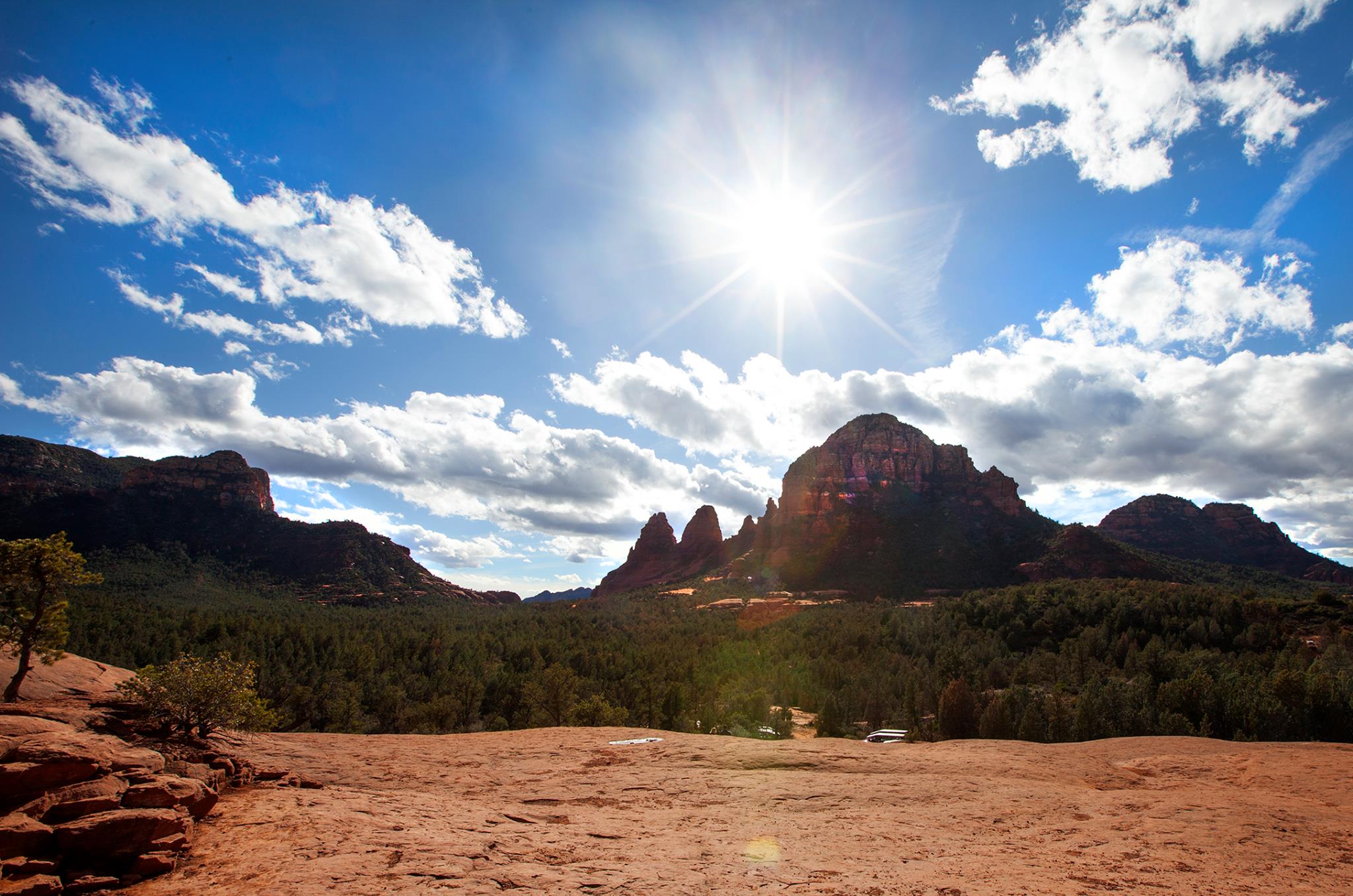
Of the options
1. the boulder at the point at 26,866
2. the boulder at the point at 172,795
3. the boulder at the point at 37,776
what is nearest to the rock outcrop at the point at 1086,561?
the boulder at the point at 172,795

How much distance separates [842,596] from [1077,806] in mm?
109848

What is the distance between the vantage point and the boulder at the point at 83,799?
27.5ft

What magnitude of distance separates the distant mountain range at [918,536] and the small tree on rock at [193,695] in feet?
378

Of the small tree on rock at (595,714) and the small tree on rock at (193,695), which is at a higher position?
the small tree on rock at (193,695)

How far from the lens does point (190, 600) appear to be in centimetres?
9525

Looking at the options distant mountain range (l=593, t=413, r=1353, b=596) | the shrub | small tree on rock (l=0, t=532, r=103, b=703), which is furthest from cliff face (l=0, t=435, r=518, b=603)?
the shrub

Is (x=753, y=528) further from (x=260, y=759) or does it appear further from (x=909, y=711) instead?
(x=260, y=759)

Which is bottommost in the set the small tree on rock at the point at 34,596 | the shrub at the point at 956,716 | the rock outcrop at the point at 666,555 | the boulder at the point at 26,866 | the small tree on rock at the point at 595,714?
the small tree on rock at the point at 595,714

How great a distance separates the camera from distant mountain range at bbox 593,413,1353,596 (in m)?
115

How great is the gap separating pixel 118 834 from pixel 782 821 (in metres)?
10.8

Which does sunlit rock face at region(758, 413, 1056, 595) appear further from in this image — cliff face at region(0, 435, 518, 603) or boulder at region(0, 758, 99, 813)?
boulder at region(0, 758, 99, 813)

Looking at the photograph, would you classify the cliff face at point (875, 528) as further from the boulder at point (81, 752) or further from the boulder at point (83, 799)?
the boulder at point (83, 799)

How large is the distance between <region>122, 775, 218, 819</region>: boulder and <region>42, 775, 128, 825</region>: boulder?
0.67ft

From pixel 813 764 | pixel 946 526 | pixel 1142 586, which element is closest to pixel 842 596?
pixel 946 526
